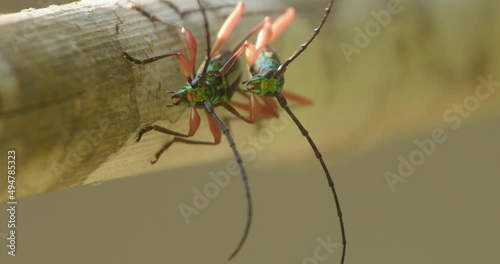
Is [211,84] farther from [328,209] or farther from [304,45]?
[328,209]

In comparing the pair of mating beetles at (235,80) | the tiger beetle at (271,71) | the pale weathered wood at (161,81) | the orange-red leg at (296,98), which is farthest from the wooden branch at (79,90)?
the orange-red leg at (296,98)


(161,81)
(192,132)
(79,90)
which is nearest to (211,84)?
(192,132)

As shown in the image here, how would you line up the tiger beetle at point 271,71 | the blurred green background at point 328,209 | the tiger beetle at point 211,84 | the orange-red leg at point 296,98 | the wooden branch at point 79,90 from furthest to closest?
the blurred green background at point 328,209
the orange-red leg at point 296,98
the tiger beetle at point 271,71
the tiger beetle at point 211,84
the wooden branch at point 79,90

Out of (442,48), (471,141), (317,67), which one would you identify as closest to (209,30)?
(317,67)

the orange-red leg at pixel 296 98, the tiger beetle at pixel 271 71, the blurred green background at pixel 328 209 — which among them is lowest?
the blurred green background at pixel 328 209

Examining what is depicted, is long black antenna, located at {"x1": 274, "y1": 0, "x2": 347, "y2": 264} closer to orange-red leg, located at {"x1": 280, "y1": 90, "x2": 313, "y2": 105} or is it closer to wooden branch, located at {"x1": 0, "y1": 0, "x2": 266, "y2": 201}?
orange-red leg, located at {"x1": 280, "y1": 90, "x2": 313, "y2": 105}

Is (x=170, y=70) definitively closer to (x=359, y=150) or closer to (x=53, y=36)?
(x=53, y=36)

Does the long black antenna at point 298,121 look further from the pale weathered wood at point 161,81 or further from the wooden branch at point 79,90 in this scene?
the wooden branch at point 79,90
